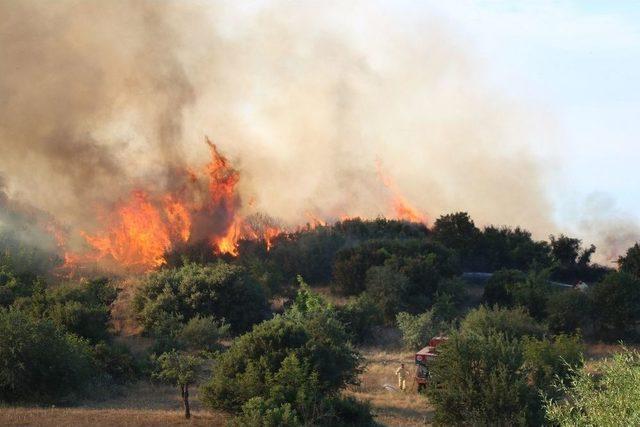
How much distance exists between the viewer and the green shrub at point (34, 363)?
97.7ft

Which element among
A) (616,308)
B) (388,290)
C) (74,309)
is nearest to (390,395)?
(74,309)

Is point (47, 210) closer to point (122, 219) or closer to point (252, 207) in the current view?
point (122, 219)

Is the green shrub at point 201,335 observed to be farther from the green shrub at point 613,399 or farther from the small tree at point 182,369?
the green shrub at point 613,399

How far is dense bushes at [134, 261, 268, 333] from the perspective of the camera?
1786 inches

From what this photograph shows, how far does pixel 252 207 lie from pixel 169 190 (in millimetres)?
10678

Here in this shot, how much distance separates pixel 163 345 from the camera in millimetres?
38688

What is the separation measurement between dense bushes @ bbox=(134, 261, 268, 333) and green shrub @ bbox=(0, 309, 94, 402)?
12.9m

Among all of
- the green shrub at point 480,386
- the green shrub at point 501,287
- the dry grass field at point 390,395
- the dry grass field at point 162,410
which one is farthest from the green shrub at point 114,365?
the green shrub at point 501,287

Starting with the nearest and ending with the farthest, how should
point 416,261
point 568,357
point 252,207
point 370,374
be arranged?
point 568,357 → point 370,374 → point 416,261 → point 252,207

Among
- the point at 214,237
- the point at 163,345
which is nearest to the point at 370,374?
the point at 163,345

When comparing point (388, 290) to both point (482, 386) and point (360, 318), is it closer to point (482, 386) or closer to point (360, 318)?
point (360, 318)

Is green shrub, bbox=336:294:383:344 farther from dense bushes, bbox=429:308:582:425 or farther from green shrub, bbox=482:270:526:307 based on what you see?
dense bushes, bbox=429:308:582:425

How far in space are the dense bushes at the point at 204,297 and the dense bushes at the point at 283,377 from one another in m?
14.3

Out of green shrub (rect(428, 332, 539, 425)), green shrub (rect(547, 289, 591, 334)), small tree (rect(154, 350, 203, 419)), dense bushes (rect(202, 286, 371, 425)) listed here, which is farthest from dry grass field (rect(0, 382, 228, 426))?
green shrub (rect(547, 289, 591, 334))
